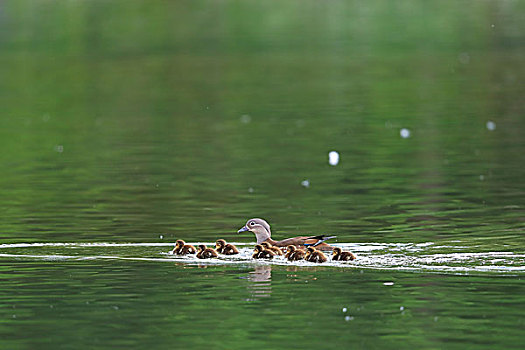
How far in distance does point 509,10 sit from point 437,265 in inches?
2532

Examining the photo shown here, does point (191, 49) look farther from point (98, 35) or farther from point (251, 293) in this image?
point (251, 293)

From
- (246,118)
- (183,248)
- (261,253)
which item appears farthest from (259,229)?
(246,118)

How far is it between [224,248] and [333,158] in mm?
9825

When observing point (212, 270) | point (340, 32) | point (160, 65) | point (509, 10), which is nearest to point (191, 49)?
point (160, 65)

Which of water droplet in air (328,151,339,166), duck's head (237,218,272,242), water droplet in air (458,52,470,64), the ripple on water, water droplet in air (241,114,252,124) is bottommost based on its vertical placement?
the ripple on water

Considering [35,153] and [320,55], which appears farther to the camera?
[320,55]

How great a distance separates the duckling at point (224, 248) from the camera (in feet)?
50.0

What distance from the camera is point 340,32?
6319cm

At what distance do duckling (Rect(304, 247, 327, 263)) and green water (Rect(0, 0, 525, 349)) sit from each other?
124mm

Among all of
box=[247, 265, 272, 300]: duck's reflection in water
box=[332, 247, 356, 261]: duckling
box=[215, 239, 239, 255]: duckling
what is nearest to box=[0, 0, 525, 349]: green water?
box=[247, 265, 272, 300]: duck's reflection in water

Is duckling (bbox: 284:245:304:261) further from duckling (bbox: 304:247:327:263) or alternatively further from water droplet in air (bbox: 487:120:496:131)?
water droplet in air (bbox: 487:120:496:131)

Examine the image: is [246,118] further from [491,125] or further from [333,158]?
[333,158]

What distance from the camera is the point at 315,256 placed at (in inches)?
574

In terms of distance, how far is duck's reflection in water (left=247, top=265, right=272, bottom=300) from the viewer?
1301cm
